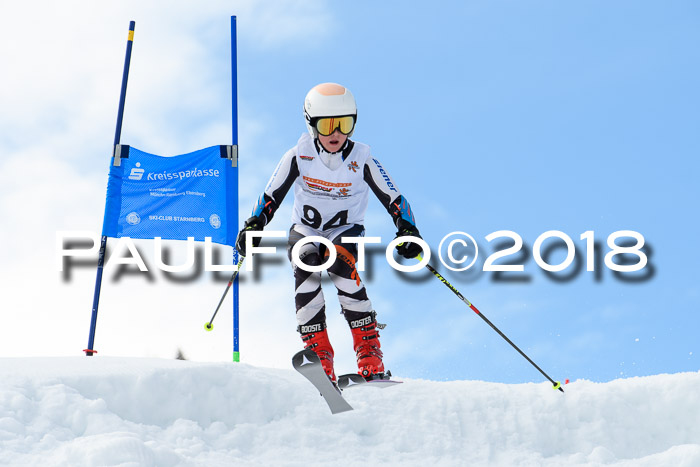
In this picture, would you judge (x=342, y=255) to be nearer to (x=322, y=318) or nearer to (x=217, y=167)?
(x=322, y=318)

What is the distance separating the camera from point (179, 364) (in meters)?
5.48

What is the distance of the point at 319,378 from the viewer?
4.97 meters

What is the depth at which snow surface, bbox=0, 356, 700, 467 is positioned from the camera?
167 inches

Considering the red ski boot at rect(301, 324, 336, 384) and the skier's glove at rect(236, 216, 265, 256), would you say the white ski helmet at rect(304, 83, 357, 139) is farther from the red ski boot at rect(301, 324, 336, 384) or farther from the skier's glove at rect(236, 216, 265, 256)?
the red ski boot at rect(301, 324, 336, 384)

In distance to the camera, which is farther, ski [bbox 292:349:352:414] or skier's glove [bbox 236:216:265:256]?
skier's glove [bbox 236:216:265:256]

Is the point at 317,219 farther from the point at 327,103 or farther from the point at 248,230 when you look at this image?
the point at 327,103

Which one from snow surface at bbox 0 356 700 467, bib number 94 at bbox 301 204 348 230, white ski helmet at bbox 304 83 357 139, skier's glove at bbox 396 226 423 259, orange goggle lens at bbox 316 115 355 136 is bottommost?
snow surface at bbox 0 356 700 467

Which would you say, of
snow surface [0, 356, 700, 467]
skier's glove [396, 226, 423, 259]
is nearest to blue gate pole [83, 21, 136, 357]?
snow surface [0, 356, 700, 467]

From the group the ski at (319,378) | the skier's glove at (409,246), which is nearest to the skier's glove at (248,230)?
the ski at (319,378)

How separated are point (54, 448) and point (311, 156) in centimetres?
275

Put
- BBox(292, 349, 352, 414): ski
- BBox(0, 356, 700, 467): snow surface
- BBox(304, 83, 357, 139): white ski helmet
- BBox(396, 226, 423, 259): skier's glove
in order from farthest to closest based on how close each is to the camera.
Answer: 1. BBox(396, 226, 423, 259): skier's glove
2. BBox(304, 83, 357, 139): white ski helmet
3. BBox(292, 349, 352, 414): ski
4. BBox(0, 356, 700, 467): snow surface

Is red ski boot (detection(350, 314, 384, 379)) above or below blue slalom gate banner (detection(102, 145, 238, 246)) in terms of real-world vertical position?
below

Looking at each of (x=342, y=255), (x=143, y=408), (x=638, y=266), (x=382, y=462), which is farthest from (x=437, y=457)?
(x=638, y=266)

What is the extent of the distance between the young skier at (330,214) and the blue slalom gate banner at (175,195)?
3.69m
